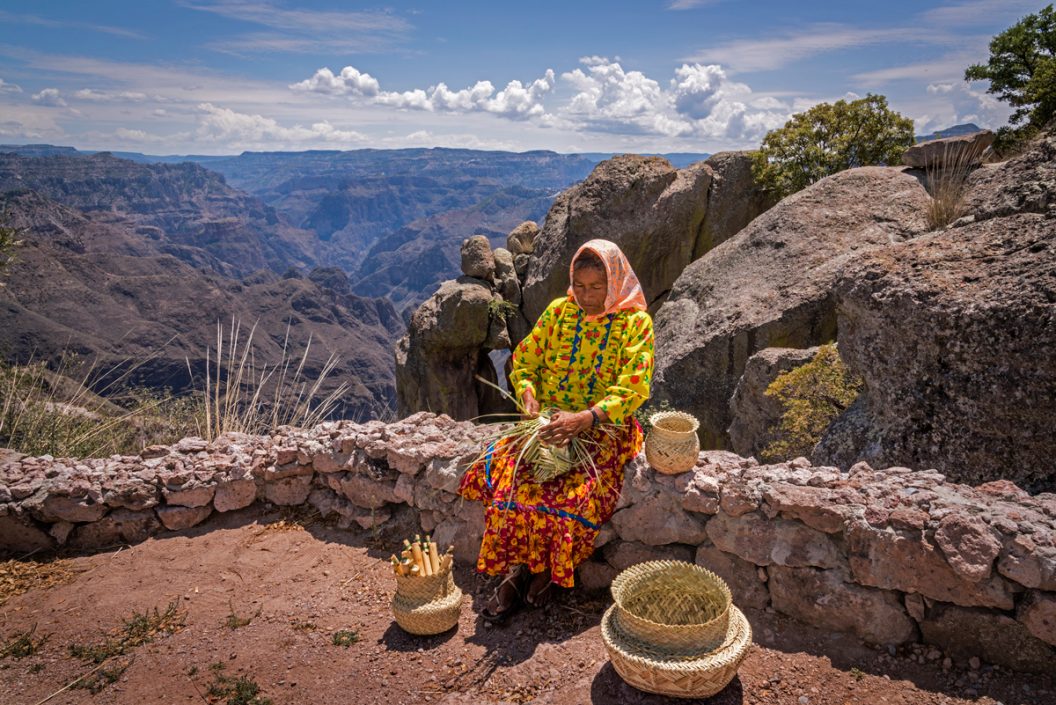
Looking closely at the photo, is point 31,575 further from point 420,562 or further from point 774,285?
point 774,285

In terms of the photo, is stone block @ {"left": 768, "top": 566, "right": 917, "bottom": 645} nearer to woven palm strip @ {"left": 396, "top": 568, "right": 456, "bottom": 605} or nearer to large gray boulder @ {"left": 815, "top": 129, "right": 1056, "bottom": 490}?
large gray boulder @ {"left": 815, "top": 129, "right": 1056, "bottom": 490}

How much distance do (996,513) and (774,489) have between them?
0.88 meters

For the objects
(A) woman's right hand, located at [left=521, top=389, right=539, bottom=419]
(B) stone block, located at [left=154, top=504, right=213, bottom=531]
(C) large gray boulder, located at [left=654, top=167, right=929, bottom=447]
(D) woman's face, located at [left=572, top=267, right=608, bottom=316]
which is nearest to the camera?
(D) woman's face, located at [left=572, top=267, right=608, bottom=316]

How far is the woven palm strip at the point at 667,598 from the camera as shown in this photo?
2.63 metres

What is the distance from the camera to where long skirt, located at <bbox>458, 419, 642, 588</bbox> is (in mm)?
3262

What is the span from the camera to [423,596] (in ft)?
11.0

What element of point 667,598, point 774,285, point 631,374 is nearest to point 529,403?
point 631,374

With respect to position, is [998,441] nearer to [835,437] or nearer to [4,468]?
[835,437]

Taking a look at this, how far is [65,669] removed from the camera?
10.9 ft

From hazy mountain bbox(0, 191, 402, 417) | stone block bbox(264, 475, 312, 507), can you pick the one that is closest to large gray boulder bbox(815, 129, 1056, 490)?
stone block bbox(264, 475, 312, 507)

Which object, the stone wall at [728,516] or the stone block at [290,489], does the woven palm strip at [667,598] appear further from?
the stone block at [290,489]

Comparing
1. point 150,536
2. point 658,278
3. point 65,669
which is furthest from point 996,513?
point 658,278

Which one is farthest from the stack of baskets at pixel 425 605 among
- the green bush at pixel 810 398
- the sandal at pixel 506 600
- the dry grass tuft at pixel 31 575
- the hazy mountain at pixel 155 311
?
the hazy mountain at pixel 155 311

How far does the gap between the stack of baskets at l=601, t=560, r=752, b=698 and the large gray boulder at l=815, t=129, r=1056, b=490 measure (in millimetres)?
1893
